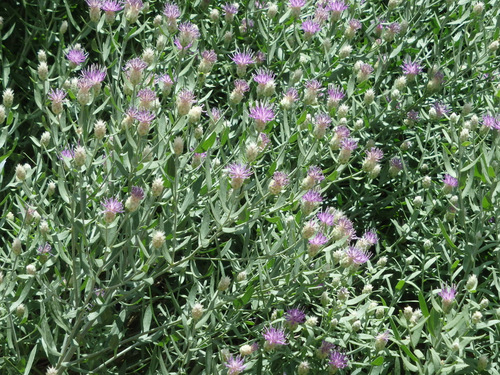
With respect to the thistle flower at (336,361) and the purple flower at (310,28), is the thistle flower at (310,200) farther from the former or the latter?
the purple flower at (310,28)

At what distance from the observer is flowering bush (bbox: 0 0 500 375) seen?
185 centimetres

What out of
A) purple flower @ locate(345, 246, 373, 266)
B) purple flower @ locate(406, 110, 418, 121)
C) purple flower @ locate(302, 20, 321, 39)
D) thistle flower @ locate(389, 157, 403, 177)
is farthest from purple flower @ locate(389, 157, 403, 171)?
purple flower @ locate(345, 246, 373, 266)

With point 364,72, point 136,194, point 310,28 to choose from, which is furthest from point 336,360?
point 310,28

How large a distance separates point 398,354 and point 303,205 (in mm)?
606

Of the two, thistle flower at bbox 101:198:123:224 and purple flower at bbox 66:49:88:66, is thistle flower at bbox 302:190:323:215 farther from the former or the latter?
purple flower at bbox 66:49:88:66

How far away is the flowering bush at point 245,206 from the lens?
6.08 ft

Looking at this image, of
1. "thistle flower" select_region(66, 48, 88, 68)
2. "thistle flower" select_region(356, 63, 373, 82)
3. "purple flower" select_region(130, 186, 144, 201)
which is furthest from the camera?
"thistle flower" select_region(356, 63, 373, 82)

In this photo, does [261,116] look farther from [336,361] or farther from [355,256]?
[336,361]

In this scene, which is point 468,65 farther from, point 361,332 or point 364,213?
point 361,332

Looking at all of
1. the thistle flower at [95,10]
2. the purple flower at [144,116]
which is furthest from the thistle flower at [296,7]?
the purple flower at [144,116]

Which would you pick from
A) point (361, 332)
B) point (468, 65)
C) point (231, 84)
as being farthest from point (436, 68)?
point (361, 332)

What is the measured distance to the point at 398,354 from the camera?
2131mm

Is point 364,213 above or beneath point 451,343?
beneath

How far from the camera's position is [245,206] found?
5.80 feet
